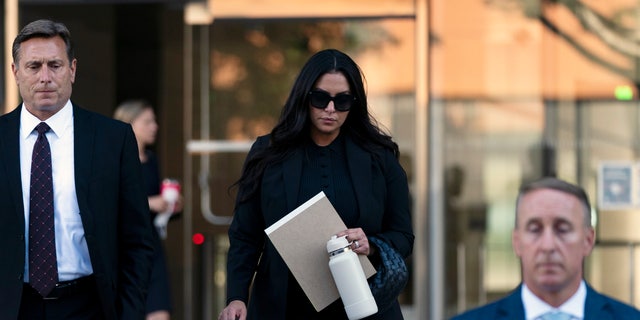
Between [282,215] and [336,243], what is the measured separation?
0.40 metres

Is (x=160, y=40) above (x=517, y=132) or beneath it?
above

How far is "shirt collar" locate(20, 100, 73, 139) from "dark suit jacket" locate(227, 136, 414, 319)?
79cm

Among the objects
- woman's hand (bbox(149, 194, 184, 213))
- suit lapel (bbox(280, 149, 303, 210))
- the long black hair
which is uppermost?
the long black hair

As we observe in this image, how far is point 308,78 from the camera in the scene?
17.1ft

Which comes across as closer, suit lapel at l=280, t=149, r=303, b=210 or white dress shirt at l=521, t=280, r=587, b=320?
white dress shirt at l=521, t=280, r=587, b=320

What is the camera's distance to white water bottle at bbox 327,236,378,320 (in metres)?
4.82

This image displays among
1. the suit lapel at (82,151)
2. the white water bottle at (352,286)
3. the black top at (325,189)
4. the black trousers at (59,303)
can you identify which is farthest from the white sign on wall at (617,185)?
the black trousers at (59,303)

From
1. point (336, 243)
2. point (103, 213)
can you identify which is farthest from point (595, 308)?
point (103, 213)

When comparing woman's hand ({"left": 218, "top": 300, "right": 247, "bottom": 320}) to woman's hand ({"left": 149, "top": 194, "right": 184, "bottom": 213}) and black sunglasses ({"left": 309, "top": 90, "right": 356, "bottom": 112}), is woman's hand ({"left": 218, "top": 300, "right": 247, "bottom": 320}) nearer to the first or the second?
black sunglasses ({"left": 309, "top": 90, "right": 356, "bottom": 112})

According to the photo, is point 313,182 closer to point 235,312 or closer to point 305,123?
point 305,123

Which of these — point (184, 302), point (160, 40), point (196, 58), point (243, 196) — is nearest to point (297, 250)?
point (243, 196)

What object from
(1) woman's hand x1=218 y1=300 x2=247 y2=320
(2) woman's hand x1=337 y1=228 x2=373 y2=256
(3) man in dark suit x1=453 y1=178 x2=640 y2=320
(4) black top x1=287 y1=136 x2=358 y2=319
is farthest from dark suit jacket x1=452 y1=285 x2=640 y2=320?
(1) woman's hand x1=218 y1=300 x2=247 y2=320

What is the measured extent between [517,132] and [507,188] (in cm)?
43

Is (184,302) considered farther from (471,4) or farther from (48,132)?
(48,132)
